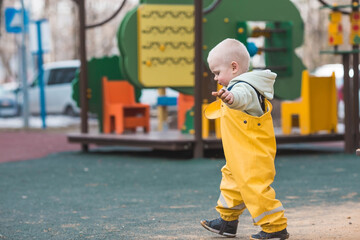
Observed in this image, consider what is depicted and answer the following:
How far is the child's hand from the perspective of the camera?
13.1 feet

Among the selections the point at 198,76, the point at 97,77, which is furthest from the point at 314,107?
the point at 97,77

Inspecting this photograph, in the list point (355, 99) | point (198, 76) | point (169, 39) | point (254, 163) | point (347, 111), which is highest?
point (169, 39)

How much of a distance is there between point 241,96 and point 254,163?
0.40m

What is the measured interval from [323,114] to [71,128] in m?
8.86

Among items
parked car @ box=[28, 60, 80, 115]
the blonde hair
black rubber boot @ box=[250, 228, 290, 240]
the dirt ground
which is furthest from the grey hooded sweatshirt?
parked car @ box=[28, 60, 80, 115]

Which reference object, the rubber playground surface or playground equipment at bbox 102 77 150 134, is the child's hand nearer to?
the rubber playground surface

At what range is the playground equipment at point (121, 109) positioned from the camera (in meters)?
11.6

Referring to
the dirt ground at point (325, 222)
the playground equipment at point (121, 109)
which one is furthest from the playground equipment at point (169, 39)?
the dirt ground at point (325, 222)

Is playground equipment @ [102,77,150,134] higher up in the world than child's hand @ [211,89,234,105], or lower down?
lower down

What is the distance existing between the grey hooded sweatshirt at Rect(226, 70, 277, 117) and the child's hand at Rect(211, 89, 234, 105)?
10 centimetres

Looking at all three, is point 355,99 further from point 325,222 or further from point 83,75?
point 325,222

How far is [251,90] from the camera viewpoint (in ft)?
14.3

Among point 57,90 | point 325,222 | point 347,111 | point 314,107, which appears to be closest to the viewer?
point 325,222

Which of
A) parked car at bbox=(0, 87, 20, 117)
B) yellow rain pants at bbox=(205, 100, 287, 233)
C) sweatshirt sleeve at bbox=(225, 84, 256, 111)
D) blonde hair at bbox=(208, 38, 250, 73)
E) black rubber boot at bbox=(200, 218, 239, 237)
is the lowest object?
parked car at bbox=(0, 87, 20, 117)
